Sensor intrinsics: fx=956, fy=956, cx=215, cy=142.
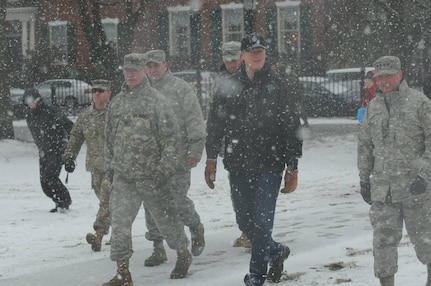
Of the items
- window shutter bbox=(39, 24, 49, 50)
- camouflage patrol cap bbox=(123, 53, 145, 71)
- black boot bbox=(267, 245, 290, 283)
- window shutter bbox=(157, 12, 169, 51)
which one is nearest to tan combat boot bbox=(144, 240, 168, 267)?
black boot bbox=(267, 245, 290, 283)

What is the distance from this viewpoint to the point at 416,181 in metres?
6.50

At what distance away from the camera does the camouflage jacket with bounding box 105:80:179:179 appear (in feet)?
25.1

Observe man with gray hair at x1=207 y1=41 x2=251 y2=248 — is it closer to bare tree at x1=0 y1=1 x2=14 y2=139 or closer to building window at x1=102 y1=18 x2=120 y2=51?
bare tree at x1=0 y1=1 x2=14 y2=139

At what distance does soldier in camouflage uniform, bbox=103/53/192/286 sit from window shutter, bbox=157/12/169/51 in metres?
33.8

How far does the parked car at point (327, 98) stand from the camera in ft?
98.2

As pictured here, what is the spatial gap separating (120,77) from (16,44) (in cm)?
1866

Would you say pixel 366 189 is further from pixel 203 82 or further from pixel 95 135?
pixel 203 82

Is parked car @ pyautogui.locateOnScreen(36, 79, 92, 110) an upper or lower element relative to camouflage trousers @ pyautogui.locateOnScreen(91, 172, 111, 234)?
lower

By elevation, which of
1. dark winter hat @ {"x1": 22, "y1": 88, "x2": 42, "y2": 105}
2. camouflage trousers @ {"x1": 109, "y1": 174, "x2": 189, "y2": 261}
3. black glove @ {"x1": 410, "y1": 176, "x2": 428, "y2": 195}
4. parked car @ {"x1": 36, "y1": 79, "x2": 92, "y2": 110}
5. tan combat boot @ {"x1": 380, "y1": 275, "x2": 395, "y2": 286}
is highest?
dark winter hat @ {"x1": 22, "y1": 88, "x2": 42, "y2": 105}

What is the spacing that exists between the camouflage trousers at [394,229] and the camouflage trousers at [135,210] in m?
1.89

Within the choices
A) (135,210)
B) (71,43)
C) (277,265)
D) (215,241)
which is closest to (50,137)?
(215,241)

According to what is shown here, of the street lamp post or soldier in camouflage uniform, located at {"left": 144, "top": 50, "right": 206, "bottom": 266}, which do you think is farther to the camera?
the street lamp post

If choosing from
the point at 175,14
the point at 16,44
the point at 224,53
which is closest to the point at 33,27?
the point at 16,44

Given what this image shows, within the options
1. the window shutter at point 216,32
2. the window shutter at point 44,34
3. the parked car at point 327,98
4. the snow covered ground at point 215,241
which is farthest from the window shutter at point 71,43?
the snow covered ground at point 215,241
